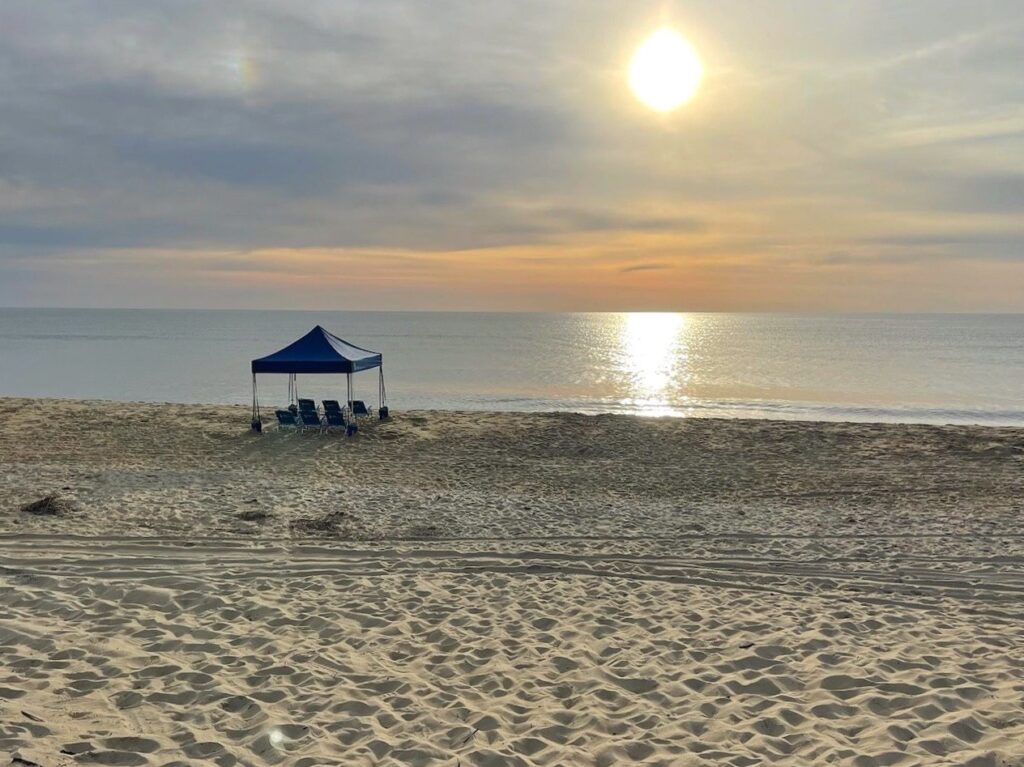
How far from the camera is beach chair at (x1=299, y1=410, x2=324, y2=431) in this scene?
15.6m

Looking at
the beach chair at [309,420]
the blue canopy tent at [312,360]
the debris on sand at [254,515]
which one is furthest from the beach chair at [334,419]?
the debris on sand at [254,515]

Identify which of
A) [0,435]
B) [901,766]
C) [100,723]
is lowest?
[901,766]

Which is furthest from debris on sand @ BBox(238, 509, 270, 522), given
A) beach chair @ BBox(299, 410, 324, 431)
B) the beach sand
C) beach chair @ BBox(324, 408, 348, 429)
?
beach chair @ BBox(299, 410, 324, 431)

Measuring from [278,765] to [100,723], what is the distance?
1032 mm

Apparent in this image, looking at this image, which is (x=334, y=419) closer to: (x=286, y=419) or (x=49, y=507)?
(x=286, y=419)

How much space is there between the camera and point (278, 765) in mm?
3469

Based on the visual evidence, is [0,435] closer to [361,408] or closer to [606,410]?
[361,408]

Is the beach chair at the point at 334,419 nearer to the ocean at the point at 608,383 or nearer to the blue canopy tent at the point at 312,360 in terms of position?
the blue canopy tent at the point at 312,360

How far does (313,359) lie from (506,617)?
34.1 feet

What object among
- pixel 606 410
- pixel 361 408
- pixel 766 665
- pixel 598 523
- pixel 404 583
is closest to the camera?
pixel 766 665

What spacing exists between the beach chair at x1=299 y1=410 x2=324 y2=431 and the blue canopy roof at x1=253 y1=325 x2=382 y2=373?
1.12 metres

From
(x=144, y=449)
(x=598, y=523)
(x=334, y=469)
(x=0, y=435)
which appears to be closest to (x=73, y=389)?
(x=0, y=435)

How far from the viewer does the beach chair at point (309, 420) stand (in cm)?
1560

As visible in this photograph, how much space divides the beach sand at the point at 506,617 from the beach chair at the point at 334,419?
3780 mm
